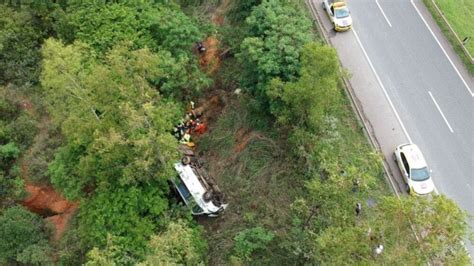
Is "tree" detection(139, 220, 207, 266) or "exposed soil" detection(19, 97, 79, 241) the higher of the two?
"tree" detection(139, 220, 207, 266)

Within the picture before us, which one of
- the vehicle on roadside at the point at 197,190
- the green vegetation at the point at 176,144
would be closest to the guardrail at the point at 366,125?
the green vegetation at the point at 176,144

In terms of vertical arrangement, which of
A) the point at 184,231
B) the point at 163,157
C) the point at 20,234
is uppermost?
the point at 163,157

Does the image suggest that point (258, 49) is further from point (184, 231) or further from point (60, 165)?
point (60, 165)

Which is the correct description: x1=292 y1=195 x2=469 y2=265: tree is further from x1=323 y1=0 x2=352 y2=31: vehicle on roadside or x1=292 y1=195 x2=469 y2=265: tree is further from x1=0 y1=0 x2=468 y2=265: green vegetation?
x1=323 y1=0 x2=352 y2=31: vehicle on roadside

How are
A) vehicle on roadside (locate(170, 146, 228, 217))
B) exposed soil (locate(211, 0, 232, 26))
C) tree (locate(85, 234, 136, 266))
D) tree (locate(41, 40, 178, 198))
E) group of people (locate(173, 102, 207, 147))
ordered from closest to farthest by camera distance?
tree (locate(85, 234, 136, 266))
tree (locate(41, 40, 178, 198))
vehicle on roadside (locate(170, 146, 228, 217))
group of people (locate(173, 102, 207, 147))
exposed soil (locate(211, 0, 232, 26))

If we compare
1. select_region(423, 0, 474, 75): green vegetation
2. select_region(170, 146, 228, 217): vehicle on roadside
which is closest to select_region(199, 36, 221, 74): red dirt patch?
select_region(170, 146, 228, 217): vehicle on roadside

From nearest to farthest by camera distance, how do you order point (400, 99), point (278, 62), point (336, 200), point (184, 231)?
1. point (336, 200)
2. point (184, 231)
3. point (278, 62)
4. point (400, 99)

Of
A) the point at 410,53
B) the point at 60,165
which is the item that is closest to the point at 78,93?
the point at 60,165
